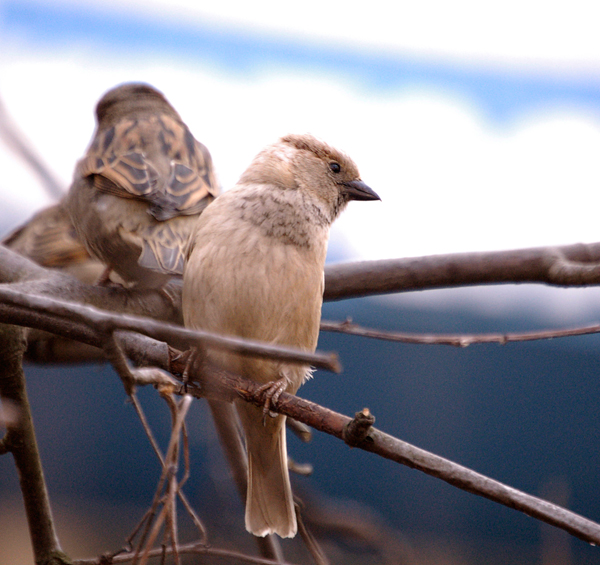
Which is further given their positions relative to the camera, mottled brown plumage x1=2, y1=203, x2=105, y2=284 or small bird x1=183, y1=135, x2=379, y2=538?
mottled brown plumage x1=2, y1=203, x2=105, y2=284

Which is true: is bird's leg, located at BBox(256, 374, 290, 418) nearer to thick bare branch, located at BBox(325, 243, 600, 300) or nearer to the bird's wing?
thick bare branch, located at BBox(325, 243, 600, 300)

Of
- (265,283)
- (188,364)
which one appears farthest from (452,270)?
(188,364)

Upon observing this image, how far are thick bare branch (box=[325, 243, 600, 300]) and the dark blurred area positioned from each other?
1.99 meters

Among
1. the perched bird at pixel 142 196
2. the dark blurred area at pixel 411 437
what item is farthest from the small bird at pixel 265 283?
the dark blurred area at pixel 411 437

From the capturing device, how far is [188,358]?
1703 millimetres

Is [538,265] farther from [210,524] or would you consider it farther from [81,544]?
[81,544]

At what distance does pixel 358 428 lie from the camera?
4.20ft

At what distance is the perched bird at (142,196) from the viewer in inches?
104

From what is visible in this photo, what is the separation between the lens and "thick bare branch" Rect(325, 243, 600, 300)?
2336 millimetres

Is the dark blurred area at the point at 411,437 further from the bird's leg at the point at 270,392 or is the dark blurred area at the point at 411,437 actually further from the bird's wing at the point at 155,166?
the bird's leg at the point at 270,392

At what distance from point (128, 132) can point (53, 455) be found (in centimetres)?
299

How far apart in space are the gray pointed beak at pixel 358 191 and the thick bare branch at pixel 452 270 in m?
0.29

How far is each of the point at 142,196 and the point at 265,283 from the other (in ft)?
2.97

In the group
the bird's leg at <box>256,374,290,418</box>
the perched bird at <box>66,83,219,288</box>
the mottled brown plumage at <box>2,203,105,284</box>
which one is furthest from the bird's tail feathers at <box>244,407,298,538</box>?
the mottled brown plumage at <box>2,203,105,284</box>
